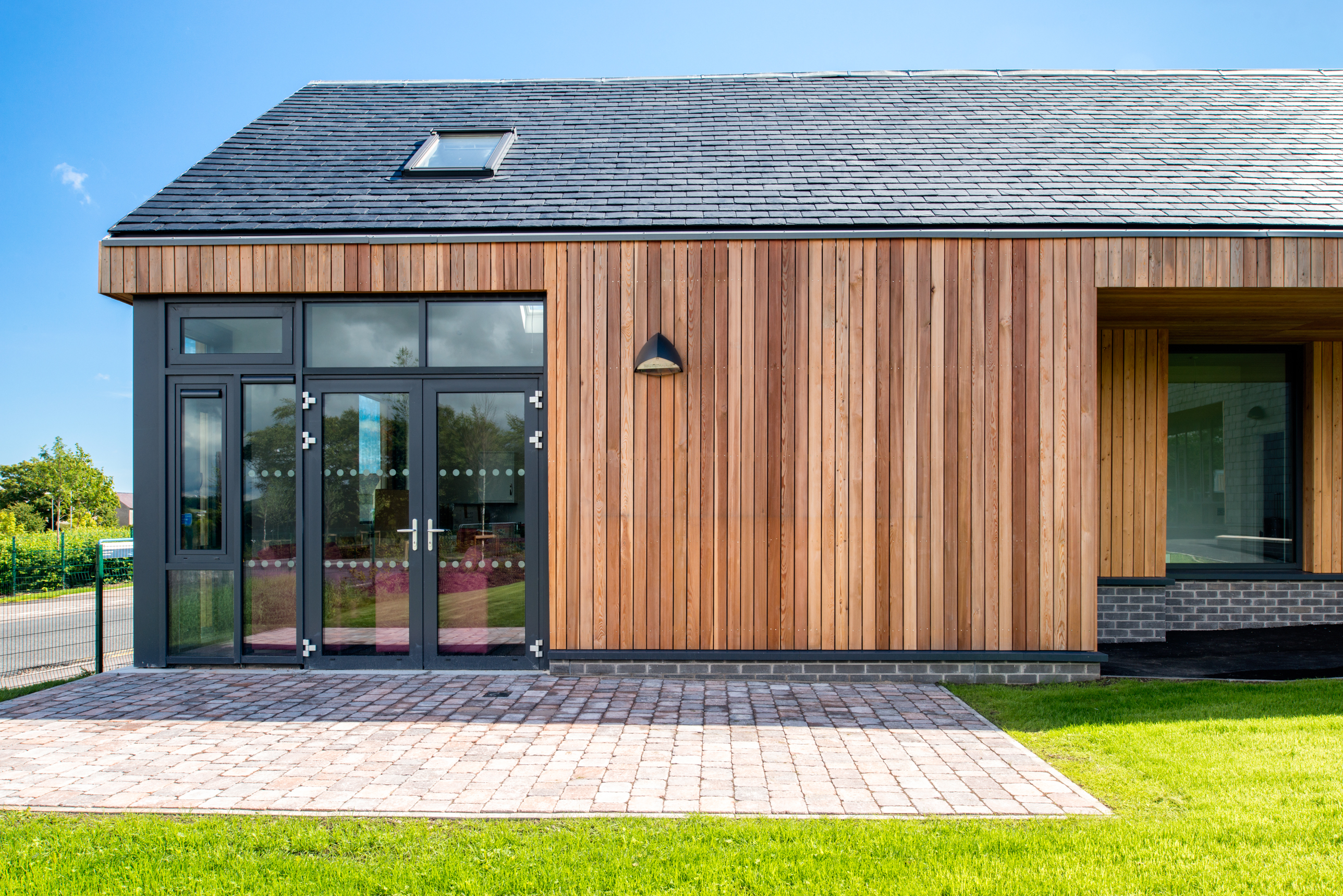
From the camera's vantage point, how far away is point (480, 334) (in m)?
5.90

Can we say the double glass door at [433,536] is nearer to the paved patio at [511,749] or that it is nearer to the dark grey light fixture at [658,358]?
the paved patio at [511,749]

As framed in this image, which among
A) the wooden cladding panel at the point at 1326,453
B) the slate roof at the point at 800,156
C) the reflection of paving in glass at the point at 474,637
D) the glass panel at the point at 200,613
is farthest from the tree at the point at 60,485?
the wooden cladding panel at the point at 1326,453

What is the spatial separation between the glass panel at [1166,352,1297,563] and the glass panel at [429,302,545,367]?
6.72 meters

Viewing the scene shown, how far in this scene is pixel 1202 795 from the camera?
3332 mm

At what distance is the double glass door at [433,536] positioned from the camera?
19.1 feet

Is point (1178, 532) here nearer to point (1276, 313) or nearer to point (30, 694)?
point (1276, 313)

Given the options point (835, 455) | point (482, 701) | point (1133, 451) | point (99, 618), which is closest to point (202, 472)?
point (99, 618)

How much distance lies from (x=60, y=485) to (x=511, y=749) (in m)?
55.4

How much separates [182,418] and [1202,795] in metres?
7.03

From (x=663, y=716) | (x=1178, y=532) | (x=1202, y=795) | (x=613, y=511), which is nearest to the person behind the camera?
(x=1202, y=795)

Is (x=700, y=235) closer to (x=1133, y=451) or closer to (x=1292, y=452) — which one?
(x=1133, y=451)

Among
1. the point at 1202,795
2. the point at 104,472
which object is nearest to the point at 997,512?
the point at 1202,795

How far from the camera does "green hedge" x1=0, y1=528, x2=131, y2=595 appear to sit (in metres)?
12.0

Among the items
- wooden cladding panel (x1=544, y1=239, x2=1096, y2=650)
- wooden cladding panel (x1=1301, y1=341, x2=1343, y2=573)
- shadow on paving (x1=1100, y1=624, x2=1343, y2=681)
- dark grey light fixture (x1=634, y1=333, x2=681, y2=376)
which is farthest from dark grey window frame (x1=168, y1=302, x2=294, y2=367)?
wooden cladding panel (x1=1301, y1=341, x2=1343, y2=573)
